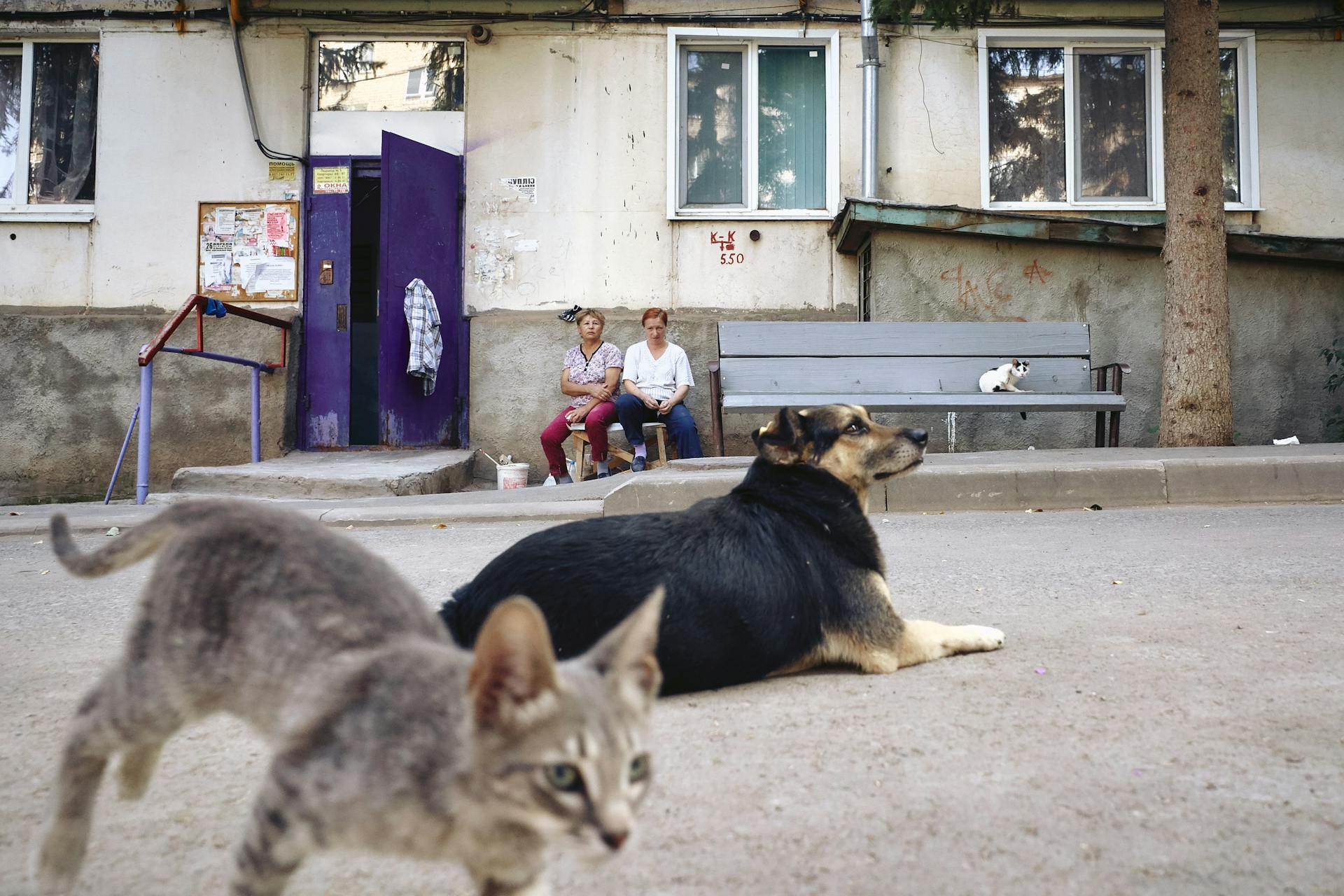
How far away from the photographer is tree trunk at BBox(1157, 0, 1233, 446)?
325 inches

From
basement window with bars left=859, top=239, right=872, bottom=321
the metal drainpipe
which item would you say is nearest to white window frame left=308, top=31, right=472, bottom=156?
the metal drainpipe

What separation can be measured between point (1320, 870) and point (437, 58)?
11.2 m

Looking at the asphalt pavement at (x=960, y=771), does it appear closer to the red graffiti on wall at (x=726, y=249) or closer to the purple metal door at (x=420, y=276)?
the purple metal door at (x=420, y=276)

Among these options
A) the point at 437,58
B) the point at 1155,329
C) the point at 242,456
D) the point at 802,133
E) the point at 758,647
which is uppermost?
the point at 437,58

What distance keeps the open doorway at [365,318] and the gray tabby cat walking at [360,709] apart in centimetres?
1065

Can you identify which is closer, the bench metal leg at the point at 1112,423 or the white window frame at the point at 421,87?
the bench metal leg at the point at 1112,423

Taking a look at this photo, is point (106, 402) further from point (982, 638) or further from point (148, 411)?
point (982, 638)

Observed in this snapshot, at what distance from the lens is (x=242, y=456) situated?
10523 millimetres

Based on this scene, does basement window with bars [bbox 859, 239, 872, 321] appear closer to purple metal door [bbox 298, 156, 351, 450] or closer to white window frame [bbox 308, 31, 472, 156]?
white window frame [bbox 308, 31, 472, 156]

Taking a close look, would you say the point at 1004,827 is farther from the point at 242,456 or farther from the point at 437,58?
the point at 437,58

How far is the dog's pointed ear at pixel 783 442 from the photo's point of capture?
10.9 ft

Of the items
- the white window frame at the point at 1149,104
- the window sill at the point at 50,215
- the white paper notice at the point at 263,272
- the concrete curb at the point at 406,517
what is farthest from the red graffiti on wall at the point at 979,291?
the window sill at the point at 50,215

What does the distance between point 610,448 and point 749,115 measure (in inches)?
173

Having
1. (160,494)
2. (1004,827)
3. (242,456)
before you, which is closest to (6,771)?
(1004,827)
